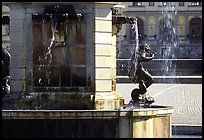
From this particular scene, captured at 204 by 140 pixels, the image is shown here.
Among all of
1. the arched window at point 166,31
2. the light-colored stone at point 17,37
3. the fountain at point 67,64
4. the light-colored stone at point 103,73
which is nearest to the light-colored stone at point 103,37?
the fountain at point 67,64

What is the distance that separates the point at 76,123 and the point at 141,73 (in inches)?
78.6

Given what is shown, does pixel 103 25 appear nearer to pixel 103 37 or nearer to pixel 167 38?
pixel 103 37

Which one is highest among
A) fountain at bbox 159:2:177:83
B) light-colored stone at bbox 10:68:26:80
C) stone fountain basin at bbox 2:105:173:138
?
fountain at bbox 159:2:177:83

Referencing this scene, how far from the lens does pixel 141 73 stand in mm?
12664

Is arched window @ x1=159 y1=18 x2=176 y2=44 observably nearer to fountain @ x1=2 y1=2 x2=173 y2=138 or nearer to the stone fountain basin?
fountain @ x1=2 y1=2 x2=173 y2=138

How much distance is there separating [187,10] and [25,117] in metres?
59.7

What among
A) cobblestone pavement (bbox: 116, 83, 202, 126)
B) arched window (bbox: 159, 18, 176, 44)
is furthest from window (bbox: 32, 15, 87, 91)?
arched window (bbox: 159, 18, 176, 44)

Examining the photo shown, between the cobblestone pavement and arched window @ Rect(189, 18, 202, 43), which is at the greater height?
arched window @ Rect(189, 18, 202, 43)

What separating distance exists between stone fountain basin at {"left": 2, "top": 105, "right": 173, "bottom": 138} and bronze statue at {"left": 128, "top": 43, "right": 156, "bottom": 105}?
1.13 metres

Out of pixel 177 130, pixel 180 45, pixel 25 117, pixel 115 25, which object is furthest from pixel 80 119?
pixel 180 45

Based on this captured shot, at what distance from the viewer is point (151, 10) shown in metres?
69.8

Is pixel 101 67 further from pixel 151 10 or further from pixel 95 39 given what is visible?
pixel 151 10

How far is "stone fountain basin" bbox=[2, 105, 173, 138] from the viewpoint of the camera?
1131cm

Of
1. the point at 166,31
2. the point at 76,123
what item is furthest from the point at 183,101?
the point at 166,31
